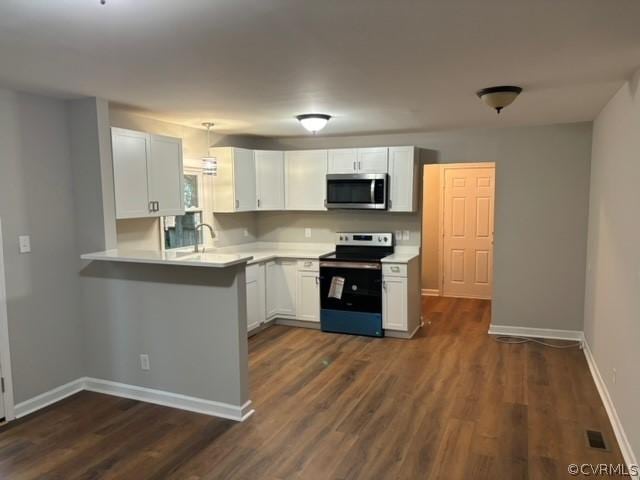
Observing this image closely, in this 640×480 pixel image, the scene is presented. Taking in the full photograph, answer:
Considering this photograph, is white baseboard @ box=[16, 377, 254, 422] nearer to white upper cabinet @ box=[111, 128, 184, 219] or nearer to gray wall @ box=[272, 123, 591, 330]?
white upper cabinet @ box=[111, 128, 184, 219]

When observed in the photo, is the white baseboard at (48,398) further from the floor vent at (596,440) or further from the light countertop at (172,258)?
the floor vent at (596,440)

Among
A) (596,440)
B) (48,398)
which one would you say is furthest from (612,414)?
(48,398)

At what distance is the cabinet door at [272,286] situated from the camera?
5.52 m

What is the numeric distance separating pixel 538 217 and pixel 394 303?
1.82 metres

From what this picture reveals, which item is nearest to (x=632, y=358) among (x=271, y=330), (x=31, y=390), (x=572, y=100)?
(x=572, y=100)

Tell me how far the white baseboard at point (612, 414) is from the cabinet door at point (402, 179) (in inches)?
91.9

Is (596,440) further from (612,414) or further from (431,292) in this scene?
(431,292)

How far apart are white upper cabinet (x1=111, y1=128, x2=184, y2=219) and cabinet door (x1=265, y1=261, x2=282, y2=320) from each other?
4.71 feet

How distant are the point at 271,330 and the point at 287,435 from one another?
8.14 feet

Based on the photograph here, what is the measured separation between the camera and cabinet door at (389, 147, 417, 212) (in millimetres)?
5242

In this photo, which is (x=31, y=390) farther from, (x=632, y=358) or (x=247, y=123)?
(x=632, y=358)

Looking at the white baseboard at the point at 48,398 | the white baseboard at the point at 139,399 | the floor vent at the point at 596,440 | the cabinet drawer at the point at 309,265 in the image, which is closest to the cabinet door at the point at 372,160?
the cabinet drawer at the point at 309,265

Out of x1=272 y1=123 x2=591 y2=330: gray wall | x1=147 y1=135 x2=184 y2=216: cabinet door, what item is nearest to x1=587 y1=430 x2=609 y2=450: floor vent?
x1=272 y1=123 x2=591 y2=330: gray wall

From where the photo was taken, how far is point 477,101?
369cm
